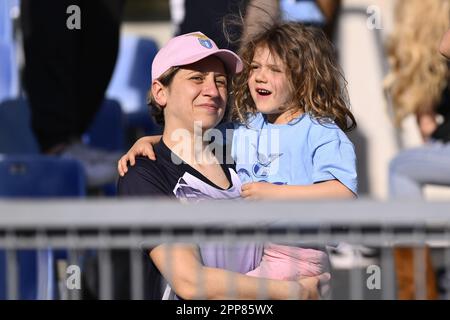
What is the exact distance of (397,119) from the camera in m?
5.88

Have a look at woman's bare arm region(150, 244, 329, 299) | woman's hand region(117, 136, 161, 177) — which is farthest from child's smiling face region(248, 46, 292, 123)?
woman's bare arm region(150, 244, 329, 299)

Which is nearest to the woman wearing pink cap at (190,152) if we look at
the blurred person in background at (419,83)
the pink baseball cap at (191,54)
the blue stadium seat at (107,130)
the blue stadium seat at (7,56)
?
the pink baseball cap at (191,54)

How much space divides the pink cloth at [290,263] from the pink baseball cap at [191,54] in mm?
434

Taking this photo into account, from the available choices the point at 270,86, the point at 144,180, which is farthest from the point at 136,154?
the point at 270,86

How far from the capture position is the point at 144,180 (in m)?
2.96

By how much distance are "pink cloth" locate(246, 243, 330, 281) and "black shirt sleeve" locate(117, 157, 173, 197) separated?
0.93ft

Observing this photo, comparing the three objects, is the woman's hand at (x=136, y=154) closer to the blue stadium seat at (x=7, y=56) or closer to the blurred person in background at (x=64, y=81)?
the blurred person in background at (x=64, y=81)

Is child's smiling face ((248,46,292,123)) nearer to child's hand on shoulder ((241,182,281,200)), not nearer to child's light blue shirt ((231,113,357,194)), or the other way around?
child's light blue shirt ((231,113,357,194))

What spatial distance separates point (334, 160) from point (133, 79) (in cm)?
364

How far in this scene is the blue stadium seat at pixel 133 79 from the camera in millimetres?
6238

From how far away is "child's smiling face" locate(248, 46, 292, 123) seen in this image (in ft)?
9.55

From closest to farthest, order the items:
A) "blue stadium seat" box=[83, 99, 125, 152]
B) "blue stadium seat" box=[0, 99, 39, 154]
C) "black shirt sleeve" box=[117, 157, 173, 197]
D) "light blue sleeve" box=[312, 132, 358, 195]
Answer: "light blue sleeve" box=[312, 132, 358, 195]
"black shirt sleeve" box=[117, 157, 173, 197]
"blue stadium seat" box=[0, 99, 39, 154]
"blue stadium seat" box=[83, 99, 125, 152]

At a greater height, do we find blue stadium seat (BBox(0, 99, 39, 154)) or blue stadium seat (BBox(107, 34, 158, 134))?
blue stadium seat (BBox(107, 34, 158, 134))

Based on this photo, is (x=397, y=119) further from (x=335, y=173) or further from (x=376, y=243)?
(x=335, y=173)
